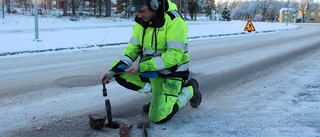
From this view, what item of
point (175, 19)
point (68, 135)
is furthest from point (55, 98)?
point (175, 19)

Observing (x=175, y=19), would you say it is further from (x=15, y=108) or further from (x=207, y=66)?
(x=207, y=66)

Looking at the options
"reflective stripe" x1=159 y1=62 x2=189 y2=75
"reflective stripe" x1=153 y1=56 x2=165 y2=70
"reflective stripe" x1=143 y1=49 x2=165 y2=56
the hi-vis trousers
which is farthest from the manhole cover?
"reflective stripe" x1=153 y1=56 x2=165 y2=70

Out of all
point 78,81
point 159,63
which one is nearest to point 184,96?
point 159,63

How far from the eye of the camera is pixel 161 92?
4.16m

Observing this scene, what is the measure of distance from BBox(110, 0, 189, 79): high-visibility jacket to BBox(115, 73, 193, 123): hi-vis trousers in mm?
107

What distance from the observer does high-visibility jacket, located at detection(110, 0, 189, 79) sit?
157 inches

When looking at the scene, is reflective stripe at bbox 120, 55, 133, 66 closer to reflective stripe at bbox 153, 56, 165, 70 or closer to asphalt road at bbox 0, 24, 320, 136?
reflective stripe at bbox 153, 56, 165, 70

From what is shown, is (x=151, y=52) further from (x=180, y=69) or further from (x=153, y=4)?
(x=153, y=4)

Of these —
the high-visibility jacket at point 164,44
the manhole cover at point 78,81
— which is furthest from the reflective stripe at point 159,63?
the manhole cover at point 78,81

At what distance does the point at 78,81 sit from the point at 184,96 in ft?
9.73

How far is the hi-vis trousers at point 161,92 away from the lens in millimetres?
4090

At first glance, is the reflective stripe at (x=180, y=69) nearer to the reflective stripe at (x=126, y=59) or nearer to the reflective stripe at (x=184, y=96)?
the reflective stripe at (x=184, y=96)

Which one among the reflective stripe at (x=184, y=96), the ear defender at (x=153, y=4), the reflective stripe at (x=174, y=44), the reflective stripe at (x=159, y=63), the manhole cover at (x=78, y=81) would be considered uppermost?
the ear defender at (x=153, y=4)

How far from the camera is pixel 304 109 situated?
475 centimetres
